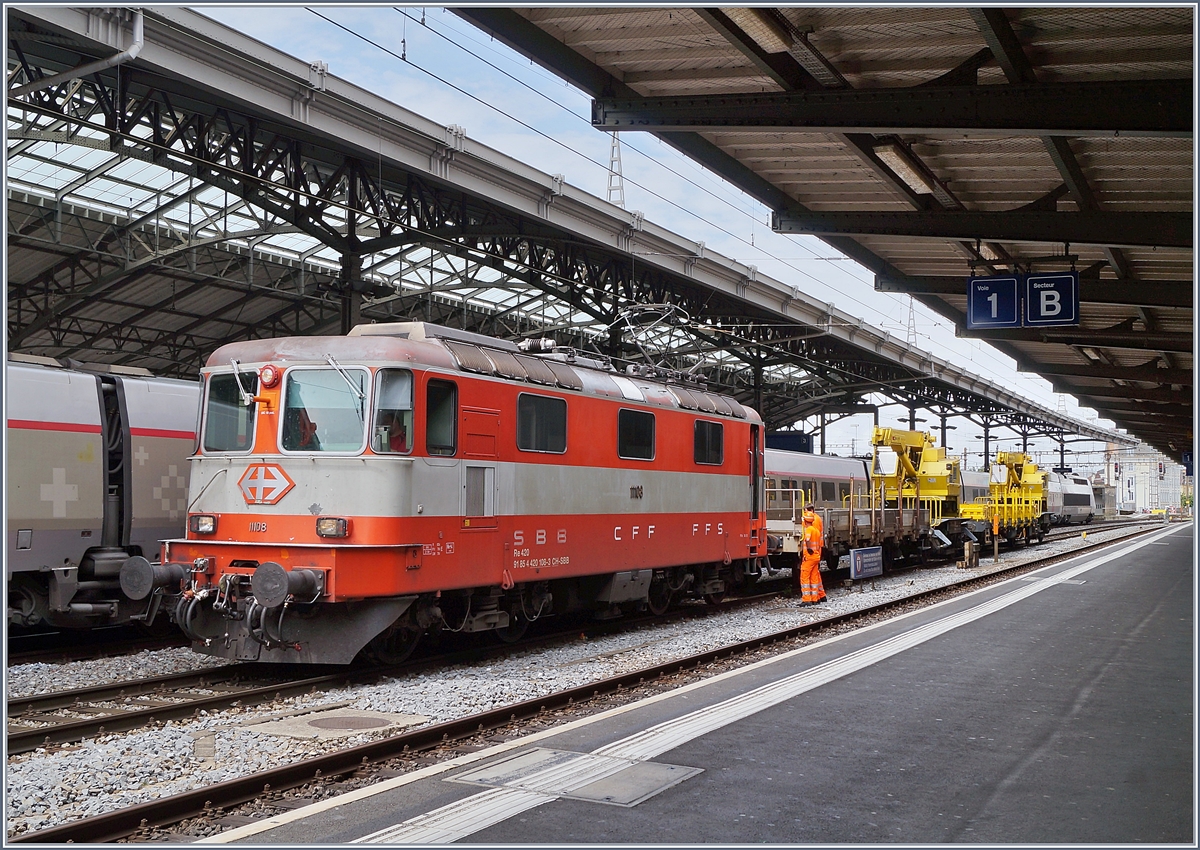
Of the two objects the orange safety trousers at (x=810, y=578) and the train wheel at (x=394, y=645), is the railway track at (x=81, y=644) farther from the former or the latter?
the orange safety trousers at (x=810, y=578)

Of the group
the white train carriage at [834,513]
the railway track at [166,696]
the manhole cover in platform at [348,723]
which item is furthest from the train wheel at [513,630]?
the white train carriage at [834,513]

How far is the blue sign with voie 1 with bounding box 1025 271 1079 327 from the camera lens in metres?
15.1

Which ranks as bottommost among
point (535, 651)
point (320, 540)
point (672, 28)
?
point (535, 651)

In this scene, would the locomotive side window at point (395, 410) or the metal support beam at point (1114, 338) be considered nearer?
the locomotive side window at point (395, 410)

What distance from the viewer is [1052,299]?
1530 cm

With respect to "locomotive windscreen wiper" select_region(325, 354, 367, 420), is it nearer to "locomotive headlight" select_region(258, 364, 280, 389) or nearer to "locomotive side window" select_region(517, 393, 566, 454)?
"locomotive headlight" select_region(258, 364, 280, 389)

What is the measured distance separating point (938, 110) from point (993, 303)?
20.2 feet

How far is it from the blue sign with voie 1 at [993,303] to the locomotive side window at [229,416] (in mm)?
10598

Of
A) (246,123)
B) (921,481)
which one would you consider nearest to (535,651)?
(246,123)

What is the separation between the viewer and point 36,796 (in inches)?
253

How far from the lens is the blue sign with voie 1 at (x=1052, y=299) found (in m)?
15.1

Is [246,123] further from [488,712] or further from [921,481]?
[921,481]

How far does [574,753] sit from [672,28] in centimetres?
696

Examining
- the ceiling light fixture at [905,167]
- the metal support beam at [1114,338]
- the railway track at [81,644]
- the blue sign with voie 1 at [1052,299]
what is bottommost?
the railway track at [81,644]
